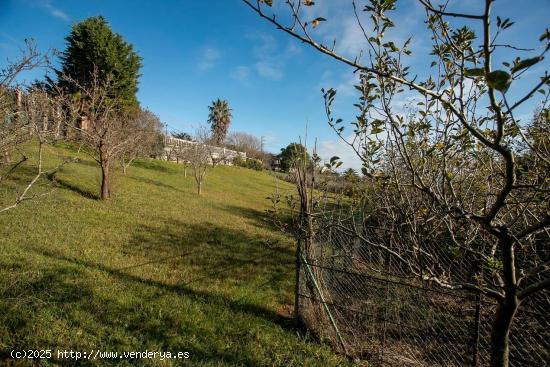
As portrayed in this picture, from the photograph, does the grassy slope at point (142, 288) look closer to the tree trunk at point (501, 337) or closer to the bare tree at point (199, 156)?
the tree trunk at point (501, 337)

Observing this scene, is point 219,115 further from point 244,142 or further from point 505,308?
point 505,308

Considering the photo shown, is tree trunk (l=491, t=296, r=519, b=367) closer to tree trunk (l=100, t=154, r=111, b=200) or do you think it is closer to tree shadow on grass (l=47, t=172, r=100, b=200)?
tree trunk (l=100, t=154, r=111, b=200)

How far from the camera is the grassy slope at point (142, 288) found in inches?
153

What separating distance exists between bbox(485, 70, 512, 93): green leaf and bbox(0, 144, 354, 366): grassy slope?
12.5 feet

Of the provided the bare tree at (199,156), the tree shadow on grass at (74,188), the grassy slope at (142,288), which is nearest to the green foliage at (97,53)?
the bare tree at (199,156)

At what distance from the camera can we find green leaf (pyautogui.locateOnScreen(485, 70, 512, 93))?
95 centimetres

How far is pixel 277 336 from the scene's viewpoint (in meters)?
4.57

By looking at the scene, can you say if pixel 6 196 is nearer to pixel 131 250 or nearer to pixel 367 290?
pixel 131 250

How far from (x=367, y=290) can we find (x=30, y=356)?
17.0ft

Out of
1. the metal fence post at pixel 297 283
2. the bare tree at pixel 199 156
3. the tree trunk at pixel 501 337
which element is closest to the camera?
the tree trunk at pixel 501 337

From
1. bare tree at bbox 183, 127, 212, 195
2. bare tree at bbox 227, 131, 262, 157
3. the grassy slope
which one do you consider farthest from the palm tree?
the grassy slope

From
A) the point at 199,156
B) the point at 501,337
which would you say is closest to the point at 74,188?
the point at 199,156

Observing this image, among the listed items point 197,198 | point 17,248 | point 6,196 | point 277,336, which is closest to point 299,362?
point 277,336

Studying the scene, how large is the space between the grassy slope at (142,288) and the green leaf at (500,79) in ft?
12.5
